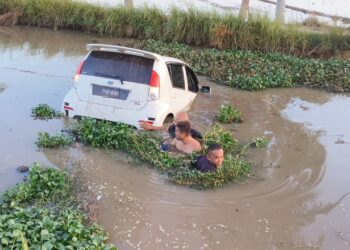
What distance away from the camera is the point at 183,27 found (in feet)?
61.2

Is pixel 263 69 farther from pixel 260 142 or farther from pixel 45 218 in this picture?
pixel 45 218

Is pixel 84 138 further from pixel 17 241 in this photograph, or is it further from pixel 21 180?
pixel 17 241

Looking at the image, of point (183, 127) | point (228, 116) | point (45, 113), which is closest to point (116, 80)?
point (183, 127)

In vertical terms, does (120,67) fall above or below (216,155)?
above

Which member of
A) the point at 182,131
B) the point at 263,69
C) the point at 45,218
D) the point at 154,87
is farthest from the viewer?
the point at 263,69

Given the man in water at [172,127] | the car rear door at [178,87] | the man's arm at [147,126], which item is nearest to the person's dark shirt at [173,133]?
the man in water at [172,127]

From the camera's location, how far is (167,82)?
9.70 metres

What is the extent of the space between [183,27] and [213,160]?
11161 mm

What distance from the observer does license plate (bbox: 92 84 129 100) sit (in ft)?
30.5

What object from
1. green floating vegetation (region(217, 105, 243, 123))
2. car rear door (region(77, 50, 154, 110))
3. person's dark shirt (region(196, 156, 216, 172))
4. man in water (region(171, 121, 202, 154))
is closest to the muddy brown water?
green floating vegetation (region(217, 105, 243, 123))

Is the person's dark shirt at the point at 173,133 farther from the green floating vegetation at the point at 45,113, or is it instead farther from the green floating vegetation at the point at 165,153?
the green floating vegetation at the point at 45,113

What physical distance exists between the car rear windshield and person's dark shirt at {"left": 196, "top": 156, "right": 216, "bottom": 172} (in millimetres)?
1815

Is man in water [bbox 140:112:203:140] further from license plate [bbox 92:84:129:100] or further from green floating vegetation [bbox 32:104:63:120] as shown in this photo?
green floating vegetation [bbox 32:104:63:120]

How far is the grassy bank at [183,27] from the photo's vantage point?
1794 cm
